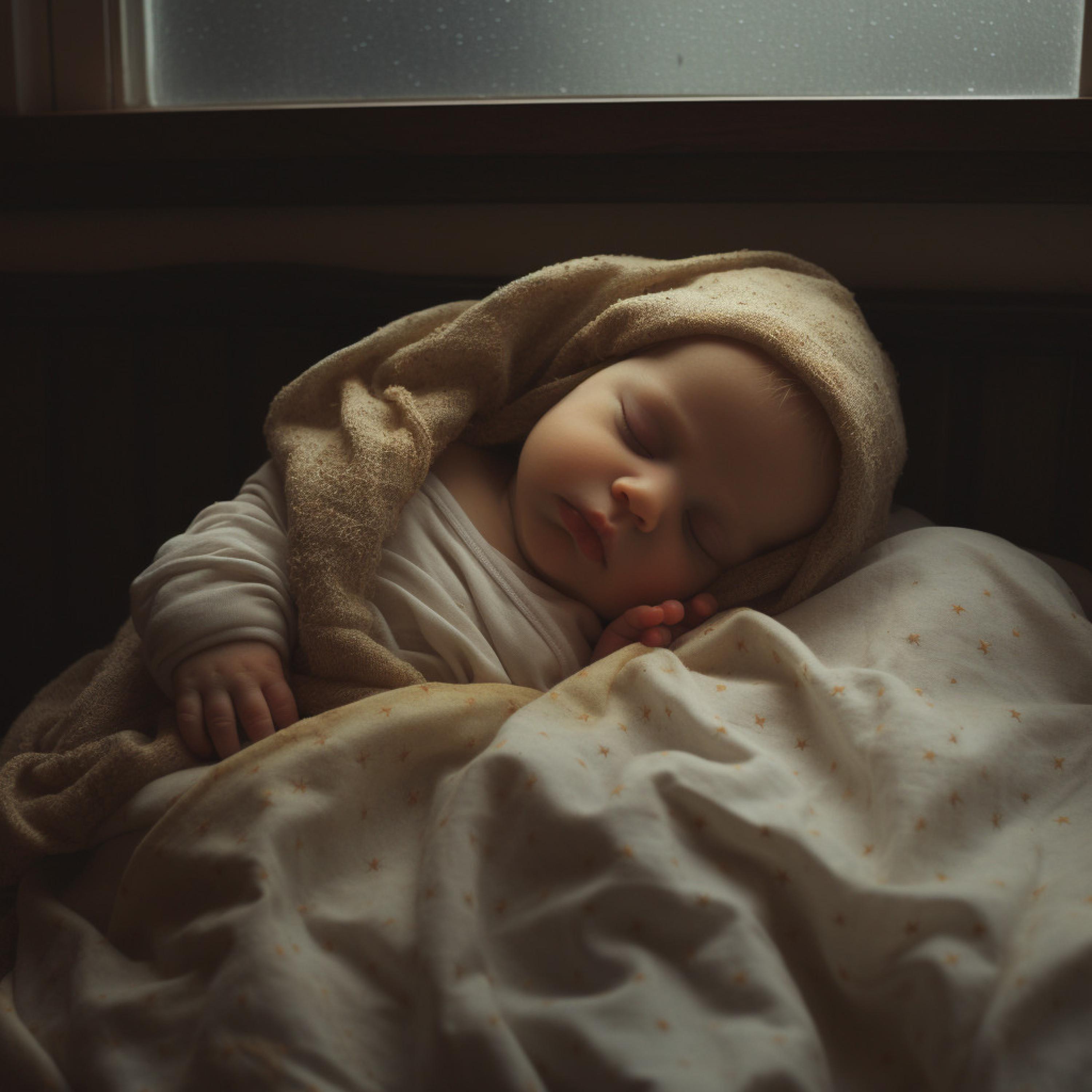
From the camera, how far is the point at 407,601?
93 cm

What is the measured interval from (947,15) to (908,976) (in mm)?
1286

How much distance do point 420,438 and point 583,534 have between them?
20 cm

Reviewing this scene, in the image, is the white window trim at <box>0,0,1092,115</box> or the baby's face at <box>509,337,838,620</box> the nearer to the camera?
the baby's face at <box>509,337,838,620</box>

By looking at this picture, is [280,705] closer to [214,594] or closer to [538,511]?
[214,594]

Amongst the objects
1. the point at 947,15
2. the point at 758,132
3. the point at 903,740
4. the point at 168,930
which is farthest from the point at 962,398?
the point at 168,930

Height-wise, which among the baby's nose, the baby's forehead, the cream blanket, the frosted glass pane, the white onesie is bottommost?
the cream blanket

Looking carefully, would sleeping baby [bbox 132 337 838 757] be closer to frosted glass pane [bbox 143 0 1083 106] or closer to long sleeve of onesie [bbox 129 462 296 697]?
long sleeve of onesie [bbox 129 462 296 697]

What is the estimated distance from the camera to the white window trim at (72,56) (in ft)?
4.72

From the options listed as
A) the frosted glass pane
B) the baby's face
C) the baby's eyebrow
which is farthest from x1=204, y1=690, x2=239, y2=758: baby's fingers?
the frosted glass pane

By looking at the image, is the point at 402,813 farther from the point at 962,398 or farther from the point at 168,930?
the point at 962,398

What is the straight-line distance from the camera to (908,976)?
575 mm

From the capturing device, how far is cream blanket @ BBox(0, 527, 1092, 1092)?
55 centimetres

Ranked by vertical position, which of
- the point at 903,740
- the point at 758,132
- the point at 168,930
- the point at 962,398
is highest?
the point at 758,132

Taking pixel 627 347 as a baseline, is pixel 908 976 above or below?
below
